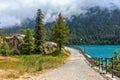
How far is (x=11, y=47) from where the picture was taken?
4624 inches

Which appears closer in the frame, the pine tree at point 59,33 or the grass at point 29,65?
the grass at point 29,65

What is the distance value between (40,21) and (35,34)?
4.52 meters

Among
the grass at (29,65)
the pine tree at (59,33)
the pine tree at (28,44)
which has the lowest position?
the grass at (29,65)

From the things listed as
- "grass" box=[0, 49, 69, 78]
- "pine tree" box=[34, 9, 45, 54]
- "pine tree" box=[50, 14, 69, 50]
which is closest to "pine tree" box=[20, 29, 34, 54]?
"pine tree" box=[34, 9, 45, 54]

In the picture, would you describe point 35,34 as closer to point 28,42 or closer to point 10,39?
point 28,42

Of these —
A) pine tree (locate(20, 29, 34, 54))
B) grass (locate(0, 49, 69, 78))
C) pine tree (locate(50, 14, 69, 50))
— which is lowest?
grass (locate(0, 49, 69, 78))

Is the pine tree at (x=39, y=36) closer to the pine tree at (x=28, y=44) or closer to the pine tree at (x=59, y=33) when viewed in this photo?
the pine tree at (x=28, y=44)

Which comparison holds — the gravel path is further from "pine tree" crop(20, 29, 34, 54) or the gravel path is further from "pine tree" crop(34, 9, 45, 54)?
"pine tree" crop(20, 29, 34, 54)

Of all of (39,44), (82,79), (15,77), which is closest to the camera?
(82,79)

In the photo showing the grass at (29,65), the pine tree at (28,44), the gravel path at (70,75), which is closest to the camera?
the gravel path at (70,75)

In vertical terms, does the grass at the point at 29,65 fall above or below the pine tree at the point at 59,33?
below

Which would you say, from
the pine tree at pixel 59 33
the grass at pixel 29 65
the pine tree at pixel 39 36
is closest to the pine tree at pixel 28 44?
the pine tree at pixel 39 36

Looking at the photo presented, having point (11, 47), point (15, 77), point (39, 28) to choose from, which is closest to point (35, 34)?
point (39, 28)

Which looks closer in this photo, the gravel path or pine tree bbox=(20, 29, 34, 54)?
the gravel path
